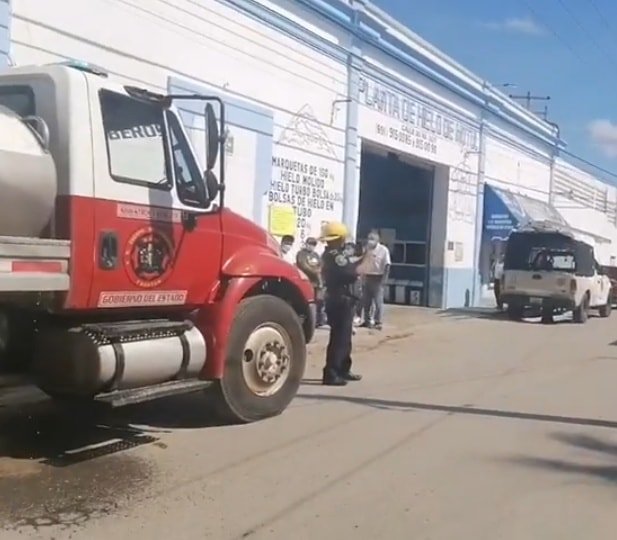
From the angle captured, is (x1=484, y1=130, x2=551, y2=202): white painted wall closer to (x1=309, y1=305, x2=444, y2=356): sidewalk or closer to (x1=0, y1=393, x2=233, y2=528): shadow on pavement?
(x1=309, y1=305, x2=444, y2=356): sidewalk

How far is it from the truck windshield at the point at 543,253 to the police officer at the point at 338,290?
507 inches

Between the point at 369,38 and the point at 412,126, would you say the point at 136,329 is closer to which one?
the point at 369,38

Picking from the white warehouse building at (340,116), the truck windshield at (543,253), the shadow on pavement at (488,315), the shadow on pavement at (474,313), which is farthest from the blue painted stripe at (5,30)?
the truck windshield at (543,253)

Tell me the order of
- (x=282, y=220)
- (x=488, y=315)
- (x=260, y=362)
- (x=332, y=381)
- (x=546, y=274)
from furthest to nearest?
(x=488, y=315)
(x=546, y=274)
(x=282, y=220)
(x=332, y=381)
(x=260, y=362)

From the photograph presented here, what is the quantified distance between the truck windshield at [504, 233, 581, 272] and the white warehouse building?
3.08m

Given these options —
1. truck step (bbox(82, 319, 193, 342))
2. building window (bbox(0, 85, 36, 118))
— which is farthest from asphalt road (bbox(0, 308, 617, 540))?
building window (bbox(0, 85, 36, 118))

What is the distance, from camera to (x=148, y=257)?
21.8 feet

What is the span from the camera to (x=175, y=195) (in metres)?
6.87

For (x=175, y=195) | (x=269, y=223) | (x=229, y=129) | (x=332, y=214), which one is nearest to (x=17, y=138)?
(x=175, y=195)

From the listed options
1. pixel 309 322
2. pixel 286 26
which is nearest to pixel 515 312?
pixel 286 26

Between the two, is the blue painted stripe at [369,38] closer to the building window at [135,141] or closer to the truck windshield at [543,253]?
the truck windshield at [543,253]

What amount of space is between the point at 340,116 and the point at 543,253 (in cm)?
687

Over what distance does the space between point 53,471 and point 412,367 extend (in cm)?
697

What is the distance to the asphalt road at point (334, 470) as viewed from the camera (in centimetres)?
520
